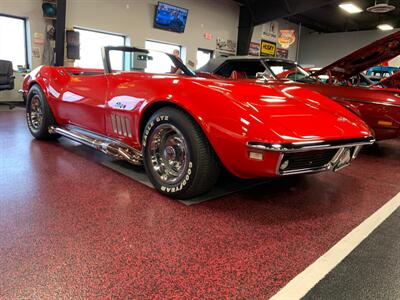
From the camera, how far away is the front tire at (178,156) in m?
2.05

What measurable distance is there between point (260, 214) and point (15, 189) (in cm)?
172

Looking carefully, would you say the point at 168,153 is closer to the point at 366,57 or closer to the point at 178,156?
the point at 178,156

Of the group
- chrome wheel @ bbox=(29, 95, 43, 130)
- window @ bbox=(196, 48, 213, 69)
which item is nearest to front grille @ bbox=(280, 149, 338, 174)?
chrome wheel @ bbox=(29, 95, 43, 130)

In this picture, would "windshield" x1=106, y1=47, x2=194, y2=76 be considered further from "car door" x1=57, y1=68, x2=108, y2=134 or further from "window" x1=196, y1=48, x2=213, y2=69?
"window" x1=196, y1=48, x2=213, y2=69

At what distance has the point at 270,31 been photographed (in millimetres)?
16438

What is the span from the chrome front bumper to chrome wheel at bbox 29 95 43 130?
115 inches

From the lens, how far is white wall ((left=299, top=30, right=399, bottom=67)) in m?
18.0

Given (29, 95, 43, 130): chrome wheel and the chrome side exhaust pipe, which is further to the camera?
(29, 95, 43, 130): chrome wheel

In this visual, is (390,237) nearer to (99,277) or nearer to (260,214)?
(260,214)

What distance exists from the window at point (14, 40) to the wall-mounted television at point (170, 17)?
4263 millimetres

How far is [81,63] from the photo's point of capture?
31.8 feet

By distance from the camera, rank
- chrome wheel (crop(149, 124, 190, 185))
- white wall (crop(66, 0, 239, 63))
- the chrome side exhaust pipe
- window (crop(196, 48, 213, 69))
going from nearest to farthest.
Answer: chrome wheel (crop(149, 124, 190, 185))
the chrome side exhaust pipe
white wall (crop(66, 0, 239, 63))
window (crop(196, 48, 213, 69))

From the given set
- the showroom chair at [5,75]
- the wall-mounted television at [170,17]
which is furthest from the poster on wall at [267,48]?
the showroom chair at [5,75]

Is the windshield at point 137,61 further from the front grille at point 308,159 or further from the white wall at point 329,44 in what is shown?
the white wall at point 329,44
